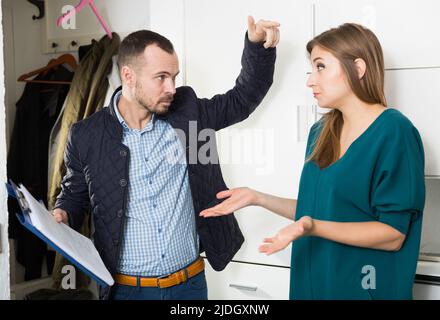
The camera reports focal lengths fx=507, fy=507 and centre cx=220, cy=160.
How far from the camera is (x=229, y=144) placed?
5.38 ft

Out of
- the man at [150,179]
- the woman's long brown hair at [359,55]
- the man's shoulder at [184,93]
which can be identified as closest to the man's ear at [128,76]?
the man at [150,179]

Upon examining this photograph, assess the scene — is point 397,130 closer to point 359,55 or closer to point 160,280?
point 359,55

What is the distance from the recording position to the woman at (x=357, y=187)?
1035 millimetres

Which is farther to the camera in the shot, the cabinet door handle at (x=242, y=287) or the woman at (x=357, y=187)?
the cabinet door handle at (x=242, y=287)

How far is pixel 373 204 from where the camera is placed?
106 cm

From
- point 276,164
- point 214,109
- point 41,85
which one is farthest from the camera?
point 41,85

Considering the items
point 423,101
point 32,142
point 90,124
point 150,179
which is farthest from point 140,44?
point 32,142

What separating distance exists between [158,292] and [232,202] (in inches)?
14.2

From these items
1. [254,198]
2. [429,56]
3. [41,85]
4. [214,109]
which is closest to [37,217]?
[254,198]

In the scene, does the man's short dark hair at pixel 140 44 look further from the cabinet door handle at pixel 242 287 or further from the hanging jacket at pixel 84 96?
the cabinet door handle at pixel 242 287

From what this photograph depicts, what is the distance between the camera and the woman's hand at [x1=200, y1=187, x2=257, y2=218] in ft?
3.63

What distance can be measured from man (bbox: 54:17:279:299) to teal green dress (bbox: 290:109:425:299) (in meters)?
0.34
